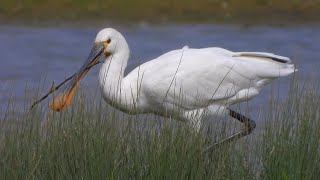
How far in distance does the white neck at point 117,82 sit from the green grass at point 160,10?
36.5 ft

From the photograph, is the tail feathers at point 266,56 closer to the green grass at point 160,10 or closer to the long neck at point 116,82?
the long neck at point 116,82

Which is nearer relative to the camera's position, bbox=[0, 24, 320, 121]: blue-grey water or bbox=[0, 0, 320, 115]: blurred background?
bbox=[0, 24, 320, 121]: blue-grey water

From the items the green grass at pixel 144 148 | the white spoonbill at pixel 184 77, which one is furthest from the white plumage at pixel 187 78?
the green grass at pixel 144 148

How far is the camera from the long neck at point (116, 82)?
8.68 meters

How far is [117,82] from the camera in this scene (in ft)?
29.3

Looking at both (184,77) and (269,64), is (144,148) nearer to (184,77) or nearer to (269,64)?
(184,77)

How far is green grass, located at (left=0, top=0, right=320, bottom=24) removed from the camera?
20344 mm

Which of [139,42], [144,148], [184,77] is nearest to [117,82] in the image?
[184,77]

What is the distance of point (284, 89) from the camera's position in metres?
12.7

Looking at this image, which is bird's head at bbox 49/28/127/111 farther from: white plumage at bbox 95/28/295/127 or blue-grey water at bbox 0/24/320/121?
blue-grey water at bbox 0/24/320/121

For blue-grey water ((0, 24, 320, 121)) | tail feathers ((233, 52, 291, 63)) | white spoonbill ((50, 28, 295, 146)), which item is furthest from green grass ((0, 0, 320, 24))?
white spoonbill ((50, 28, 295, 146))

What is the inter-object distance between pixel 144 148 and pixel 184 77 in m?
2.09

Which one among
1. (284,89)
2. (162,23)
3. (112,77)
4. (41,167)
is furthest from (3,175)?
(162,23)

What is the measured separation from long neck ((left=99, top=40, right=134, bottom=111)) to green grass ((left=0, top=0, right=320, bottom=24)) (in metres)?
11.1
